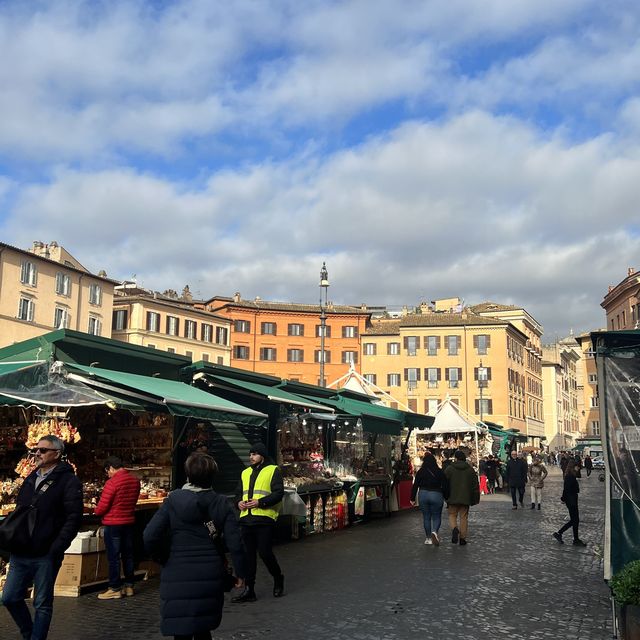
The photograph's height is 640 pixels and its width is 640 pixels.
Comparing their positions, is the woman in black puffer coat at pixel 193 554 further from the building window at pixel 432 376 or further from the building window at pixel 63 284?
the building window at pixel 432 376

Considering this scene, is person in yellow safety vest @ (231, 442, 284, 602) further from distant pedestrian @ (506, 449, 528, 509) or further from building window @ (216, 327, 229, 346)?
building window @ (216, 327, 229, 346)

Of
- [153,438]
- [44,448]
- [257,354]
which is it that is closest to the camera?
[44,448]

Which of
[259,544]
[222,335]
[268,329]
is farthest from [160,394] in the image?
[268,329]

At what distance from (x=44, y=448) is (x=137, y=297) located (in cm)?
5686

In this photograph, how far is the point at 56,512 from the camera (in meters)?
5.87

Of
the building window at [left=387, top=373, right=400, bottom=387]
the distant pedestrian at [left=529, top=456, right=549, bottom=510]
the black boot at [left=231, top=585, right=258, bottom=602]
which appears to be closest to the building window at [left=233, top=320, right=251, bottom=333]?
the building window at [left=387, top=373, right=400, bottom=387]

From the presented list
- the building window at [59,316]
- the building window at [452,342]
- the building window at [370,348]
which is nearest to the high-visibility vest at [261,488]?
the building window at [59,316]

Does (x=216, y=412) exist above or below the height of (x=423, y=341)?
below

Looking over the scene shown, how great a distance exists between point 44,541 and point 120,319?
57.1 meters

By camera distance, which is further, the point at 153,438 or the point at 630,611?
the point at 153,438

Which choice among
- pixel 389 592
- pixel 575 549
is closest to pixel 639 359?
pixel 389 592

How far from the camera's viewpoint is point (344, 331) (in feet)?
248

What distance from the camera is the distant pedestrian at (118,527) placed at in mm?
8898

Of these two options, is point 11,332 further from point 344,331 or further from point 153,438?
point 153,438
